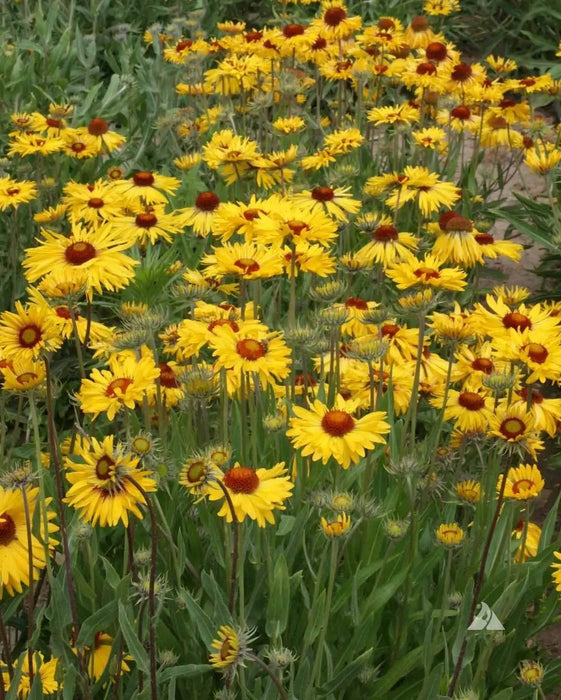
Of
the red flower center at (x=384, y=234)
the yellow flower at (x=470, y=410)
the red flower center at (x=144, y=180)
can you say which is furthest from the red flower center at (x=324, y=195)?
the yellow flower at (x=470, y=410)

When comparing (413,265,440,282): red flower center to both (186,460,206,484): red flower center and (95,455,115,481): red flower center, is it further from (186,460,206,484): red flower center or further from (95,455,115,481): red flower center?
(95,455,115,481): red flower center

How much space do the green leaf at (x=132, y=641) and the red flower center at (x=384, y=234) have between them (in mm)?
1584

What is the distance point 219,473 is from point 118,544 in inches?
38.0

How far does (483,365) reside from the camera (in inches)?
95.4

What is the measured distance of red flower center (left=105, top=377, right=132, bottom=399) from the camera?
187 cm

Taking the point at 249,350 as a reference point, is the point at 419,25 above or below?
below

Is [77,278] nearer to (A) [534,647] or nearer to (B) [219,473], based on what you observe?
(B) [219,473]

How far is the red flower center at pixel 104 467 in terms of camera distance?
161cm

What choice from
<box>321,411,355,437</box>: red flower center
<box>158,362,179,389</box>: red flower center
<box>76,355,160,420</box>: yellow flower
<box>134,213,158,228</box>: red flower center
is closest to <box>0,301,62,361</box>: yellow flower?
<box>76,355,160,420</box>: yellow flower

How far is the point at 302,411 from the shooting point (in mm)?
1902

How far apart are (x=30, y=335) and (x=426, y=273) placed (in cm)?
88

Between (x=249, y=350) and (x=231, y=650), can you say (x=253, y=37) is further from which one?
(x=231, y=650)

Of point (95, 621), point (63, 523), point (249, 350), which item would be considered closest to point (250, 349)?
point (249, 350)

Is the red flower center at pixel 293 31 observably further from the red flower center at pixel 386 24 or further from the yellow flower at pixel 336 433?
the yellow flower at pixel 336 433
